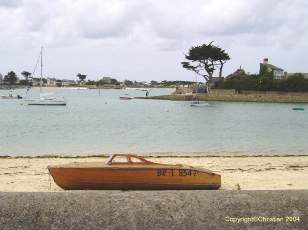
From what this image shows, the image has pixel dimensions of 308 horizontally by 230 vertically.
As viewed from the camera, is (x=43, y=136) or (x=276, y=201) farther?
(x=43, y=136)

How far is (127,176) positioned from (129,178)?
0.07 metres

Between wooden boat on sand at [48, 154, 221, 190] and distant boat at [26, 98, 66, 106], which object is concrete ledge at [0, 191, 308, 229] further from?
distant boat at [26, 98, 66, 106]

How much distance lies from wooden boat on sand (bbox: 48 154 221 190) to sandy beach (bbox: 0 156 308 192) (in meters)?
1.21

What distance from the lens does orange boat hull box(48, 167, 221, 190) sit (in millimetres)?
12828

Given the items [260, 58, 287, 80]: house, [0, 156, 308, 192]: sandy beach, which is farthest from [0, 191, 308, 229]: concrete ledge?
[260, 58, 287, 80]: house

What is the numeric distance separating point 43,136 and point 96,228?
37511mm

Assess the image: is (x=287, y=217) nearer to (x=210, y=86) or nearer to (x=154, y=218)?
(x=154, y=218)

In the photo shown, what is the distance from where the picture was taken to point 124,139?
3894 centimetres

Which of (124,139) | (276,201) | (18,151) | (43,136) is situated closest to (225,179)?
(276,201)

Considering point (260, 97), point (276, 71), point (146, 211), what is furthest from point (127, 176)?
point (276, 71)

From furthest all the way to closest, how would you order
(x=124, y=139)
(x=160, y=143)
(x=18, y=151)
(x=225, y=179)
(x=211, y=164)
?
(x=124, y=139)
(x=160, y=143)
(x=18, y=151)
(x=211, y=164)
(x=225, y=179)

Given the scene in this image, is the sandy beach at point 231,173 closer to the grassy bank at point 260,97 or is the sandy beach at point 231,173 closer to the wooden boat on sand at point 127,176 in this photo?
the wooden boat on sand at point 127,176

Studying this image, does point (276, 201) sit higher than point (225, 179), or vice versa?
point (276, 201)

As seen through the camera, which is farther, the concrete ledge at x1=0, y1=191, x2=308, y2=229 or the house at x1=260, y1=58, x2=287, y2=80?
the house at x1=260, y1=58, x2=287, y2=80
